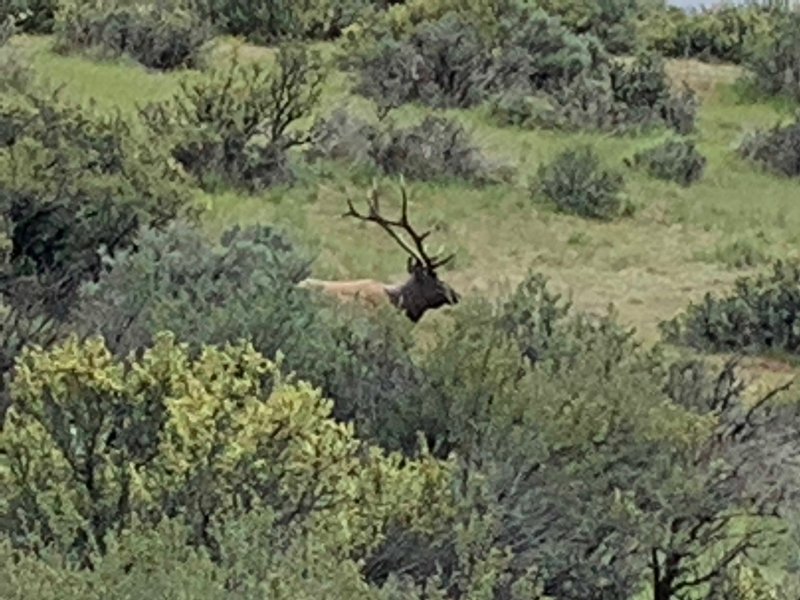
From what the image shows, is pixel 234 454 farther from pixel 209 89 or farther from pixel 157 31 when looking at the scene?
pixel 157 31

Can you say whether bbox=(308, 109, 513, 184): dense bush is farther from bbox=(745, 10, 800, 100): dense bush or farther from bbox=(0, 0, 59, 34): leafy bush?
bbox=(745, 10, 800, 100): dense bush

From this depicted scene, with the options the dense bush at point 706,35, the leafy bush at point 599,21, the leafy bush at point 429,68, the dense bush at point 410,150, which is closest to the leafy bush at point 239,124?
the dense bush at point 410,150

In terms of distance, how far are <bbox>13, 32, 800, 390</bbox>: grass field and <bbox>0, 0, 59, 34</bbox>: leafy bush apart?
816 millimetres

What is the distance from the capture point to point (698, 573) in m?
6.58

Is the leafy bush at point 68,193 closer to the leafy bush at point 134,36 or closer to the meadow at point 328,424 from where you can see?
the meadow at point 328,424

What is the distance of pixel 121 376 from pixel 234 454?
22.8 inches

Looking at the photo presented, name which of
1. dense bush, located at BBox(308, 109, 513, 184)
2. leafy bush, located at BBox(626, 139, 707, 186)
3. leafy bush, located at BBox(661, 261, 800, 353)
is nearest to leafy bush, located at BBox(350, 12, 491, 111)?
dense bush, located at BBox(308, 109, 513, 184)

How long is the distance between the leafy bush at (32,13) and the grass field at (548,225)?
0.82 meters

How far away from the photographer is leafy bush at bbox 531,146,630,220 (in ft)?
46.3

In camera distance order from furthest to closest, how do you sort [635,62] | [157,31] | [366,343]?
1. [635,62]
2. [157,31]
3. [366,343]

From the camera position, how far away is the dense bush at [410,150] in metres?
14.4

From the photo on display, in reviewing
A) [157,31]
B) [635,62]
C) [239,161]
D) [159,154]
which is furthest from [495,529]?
[635,62]

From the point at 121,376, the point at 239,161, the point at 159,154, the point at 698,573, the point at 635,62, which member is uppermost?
the point at 121,376

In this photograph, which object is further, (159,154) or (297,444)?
(159,154)
